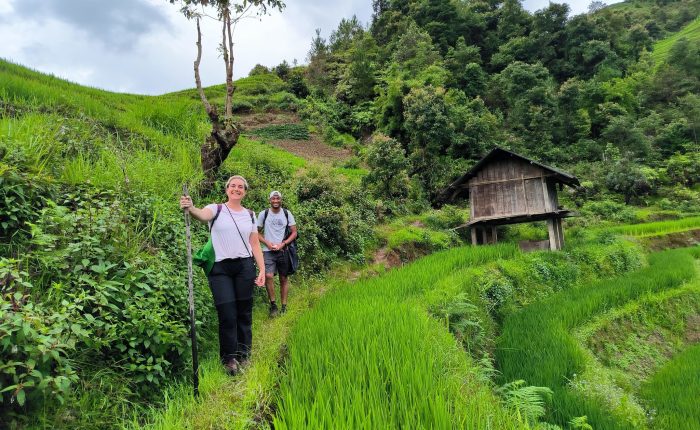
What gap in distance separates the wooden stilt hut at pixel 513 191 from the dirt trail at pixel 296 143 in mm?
9486

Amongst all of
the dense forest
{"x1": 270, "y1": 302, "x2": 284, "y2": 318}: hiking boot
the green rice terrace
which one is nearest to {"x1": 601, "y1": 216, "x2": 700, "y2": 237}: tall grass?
the green rice terrace

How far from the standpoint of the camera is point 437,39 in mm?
41969

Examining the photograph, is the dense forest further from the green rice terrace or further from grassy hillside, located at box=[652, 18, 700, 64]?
grassy hillside, located at box=[652, 18, 700, 64]

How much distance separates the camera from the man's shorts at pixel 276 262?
593 cm

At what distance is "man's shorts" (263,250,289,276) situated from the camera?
5.93 metres

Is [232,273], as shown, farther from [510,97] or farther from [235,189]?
[510,97]

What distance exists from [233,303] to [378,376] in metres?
1.76

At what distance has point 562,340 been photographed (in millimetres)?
5801

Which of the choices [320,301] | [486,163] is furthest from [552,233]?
[320,301]

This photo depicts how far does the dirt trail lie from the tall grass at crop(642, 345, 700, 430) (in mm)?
16717

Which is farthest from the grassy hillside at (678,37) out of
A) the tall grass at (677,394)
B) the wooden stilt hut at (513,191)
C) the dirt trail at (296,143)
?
the tall grass at (677,394)

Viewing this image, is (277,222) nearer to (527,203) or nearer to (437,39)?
(527,203)

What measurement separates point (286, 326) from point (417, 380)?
245 centimetres

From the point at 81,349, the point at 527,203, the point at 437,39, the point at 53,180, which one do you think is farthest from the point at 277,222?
the point at 437,39
